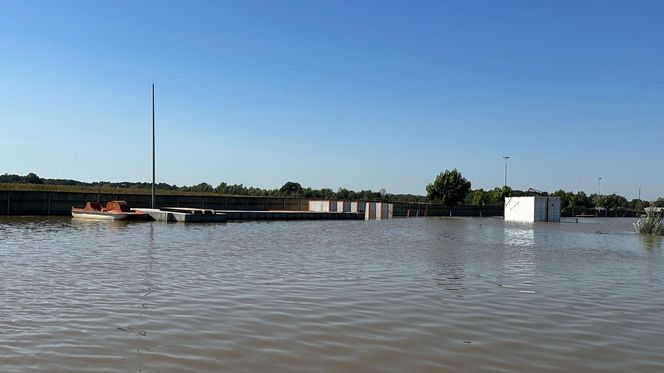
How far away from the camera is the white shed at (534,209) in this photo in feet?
224

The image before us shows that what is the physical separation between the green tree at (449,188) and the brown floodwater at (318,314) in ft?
256

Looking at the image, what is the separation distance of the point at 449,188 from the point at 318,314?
89364 millimetres

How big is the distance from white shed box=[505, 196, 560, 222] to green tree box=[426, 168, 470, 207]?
2536 cm

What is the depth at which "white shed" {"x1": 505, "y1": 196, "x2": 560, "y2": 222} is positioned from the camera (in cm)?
6838

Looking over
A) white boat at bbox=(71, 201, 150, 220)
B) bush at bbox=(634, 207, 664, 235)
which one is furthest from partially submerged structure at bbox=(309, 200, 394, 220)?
bush at bbox=(634, 207, 664, 235)

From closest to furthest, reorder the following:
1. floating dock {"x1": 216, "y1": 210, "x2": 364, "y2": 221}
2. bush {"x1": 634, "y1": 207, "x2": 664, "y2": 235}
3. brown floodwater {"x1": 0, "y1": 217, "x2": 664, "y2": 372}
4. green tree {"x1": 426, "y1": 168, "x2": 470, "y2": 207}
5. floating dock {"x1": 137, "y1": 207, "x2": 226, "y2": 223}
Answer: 1. brown floodwater {"x1": 0, "y1": 217, "x2": 664, "y2": 372}
2. bush {"x1": 634, "y1": 207, "x2": 664, "y2": 235}
3. floating dock {"x1": 137, "y1": 207, "x2": 226, "y2": 223}
4. floating dock {"x1": 216, "y1": 210, "x2": 364, "y2": 221}
5. green tree {"x1": 426, "y1": 168, "x2": 470, "y2": 207}

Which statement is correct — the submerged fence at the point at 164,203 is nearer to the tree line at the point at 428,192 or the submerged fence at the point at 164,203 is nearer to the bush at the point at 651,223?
the tree line at the point at 428,192

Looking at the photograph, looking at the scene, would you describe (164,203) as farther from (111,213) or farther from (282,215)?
(111,213)

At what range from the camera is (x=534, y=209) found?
6831cm

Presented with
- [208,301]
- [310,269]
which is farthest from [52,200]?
[208,301]

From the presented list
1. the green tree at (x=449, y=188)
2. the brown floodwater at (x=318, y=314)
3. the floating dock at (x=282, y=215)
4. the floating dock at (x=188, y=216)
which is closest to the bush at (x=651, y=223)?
the brown floodwater at (x=318, y=314)

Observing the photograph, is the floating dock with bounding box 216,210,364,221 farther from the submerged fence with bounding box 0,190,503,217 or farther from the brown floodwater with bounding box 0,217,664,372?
the brown floodwater with bounding box 0,217,664,372

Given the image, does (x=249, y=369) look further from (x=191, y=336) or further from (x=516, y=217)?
(x=516, y=217)

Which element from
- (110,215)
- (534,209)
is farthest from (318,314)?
(534,209)
